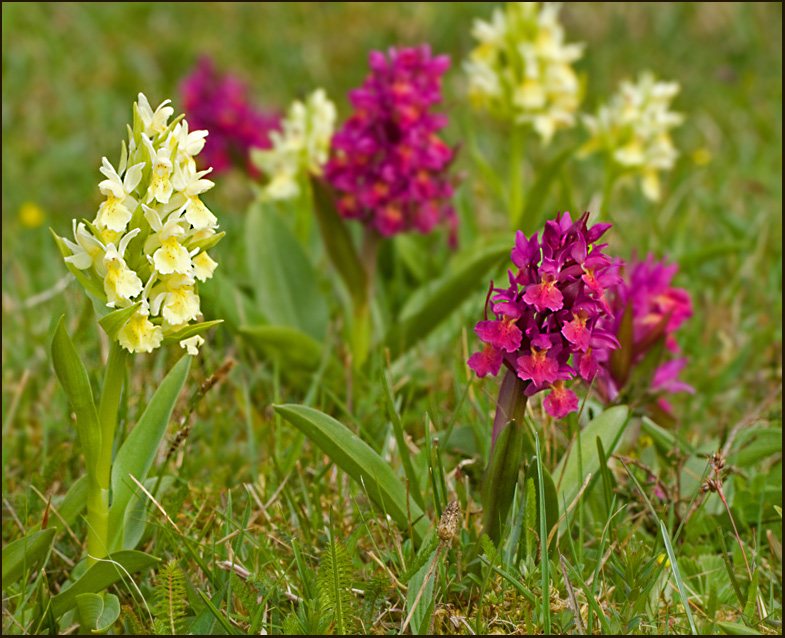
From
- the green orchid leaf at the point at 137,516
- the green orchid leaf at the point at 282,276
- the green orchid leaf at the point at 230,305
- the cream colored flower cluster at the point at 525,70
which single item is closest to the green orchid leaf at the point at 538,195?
the cream colored flower cluster at the point at 525,70

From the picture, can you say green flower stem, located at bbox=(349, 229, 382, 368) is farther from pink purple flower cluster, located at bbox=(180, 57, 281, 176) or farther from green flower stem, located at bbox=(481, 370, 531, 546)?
Result: pink purple flower cluster, located at bbox=(180, 57, 281, 176)

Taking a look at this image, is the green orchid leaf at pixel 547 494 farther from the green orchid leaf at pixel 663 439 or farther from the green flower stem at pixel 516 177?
the green flower stem at pixel 516 177

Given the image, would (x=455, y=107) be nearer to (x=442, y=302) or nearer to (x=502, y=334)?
(x=442, y=302)

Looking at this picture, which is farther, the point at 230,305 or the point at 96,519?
the point at 230,305

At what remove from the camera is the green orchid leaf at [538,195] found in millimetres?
2695

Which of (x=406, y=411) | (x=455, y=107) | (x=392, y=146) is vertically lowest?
(x=406, y=411)

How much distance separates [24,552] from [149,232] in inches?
24.3

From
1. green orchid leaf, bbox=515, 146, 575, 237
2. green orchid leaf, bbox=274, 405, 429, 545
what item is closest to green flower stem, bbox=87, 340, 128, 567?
green orchid leaf, bbox=274, 405, 429, 545

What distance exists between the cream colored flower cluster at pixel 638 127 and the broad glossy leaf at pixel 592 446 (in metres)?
1.45

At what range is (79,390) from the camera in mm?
1467

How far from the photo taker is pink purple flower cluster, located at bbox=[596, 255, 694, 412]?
209cm

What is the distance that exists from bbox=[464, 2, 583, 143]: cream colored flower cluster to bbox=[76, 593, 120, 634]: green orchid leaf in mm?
2067

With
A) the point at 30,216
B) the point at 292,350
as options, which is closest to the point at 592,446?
the point at 292,350

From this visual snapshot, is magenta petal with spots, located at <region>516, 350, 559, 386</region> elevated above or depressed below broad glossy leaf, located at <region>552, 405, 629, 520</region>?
above
